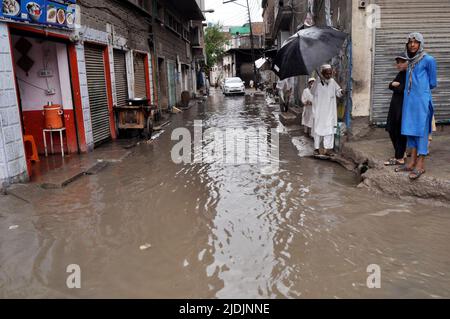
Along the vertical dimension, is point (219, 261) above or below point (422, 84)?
below

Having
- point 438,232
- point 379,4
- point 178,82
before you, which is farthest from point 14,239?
point 178,82

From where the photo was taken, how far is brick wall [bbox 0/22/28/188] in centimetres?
619

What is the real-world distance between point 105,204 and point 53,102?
4313 millimetres

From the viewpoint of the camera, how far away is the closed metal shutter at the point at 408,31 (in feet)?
26.1

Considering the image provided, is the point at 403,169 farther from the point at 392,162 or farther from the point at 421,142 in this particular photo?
the point at 421,142

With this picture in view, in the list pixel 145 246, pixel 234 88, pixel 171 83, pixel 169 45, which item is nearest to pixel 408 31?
pixel 145 246

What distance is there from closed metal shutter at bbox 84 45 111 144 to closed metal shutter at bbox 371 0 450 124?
6.62m

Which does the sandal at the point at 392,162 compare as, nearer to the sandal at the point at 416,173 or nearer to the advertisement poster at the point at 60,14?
the sandal at the point at 416,173

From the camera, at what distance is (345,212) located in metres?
5.07

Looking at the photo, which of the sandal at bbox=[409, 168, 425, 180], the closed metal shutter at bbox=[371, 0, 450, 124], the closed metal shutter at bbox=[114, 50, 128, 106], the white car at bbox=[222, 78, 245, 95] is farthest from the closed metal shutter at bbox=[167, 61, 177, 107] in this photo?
the sandal at bbox=[409, 168, 425, 180]

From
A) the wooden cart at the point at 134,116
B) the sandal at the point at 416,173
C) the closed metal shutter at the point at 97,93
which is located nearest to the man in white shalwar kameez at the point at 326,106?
the sandal at the point at 416,173

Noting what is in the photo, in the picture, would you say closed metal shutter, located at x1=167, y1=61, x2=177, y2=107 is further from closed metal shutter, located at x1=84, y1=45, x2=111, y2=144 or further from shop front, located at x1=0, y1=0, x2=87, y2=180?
shop front, located at x1=0, y1=0, x2=87, y2=180

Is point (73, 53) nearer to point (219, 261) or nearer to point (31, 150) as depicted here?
point (31, 150)

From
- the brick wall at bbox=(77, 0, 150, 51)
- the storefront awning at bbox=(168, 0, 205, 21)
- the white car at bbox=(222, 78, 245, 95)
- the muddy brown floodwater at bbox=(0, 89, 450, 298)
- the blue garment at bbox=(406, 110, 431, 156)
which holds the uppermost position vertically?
the storefront awning at bbox=(168, 0, 205, 21)
